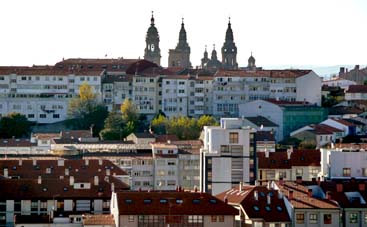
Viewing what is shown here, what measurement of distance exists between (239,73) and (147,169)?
40.2m

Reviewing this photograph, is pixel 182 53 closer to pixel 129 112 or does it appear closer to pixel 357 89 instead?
pixel 357 89

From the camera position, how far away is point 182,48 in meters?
160

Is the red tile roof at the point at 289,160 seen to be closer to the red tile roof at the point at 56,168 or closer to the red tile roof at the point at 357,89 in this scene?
the red tile roof at the point at 56,168

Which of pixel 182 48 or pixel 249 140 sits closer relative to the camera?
pixel 249 140

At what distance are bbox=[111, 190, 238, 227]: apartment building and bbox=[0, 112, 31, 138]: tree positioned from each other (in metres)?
57.0

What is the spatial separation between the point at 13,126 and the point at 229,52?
4879cm

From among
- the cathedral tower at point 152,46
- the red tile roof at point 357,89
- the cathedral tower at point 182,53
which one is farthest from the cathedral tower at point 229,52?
the red tile roof at point 357,89

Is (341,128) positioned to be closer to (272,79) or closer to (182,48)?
(272,79)

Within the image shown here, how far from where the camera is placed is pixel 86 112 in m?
119

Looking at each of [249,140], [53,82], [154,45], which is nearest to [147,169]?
[249,140]

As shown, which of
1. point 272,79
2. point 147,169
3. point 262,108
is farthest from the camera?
point 272,79

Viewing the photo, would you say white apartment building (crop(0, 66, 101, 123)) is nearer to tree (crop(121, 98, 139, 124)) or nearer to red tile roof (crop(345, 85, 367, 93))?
tree (crop(121, 98, 139, 124))

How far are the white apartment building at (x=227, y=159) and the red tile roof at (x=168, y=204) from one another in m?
13.2

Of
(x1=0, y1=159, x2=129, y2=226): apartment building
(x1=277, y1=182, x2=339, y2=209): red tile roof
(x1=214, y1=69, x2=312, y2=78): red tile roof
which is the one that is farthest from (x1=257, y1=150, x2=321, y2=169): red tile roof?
(x1=214, y1=69, x2=312, y2=78): red tile roof
